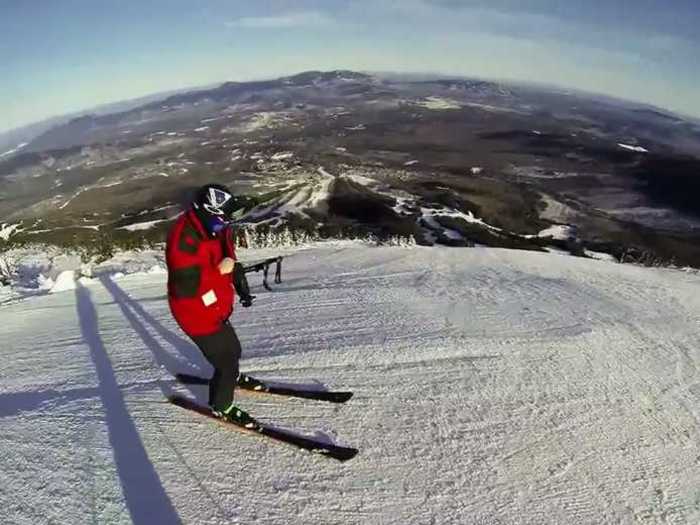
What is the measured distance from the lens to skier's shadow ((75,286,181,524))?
12.4 feet

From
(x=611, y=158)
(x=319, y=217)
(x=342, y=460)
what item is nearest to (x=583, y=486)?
(x=342, y=460)

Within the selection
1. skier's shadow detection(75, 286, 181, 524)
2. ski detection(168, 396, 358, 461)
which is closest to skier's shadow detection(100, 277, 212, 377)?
skier's shadow detection(75, 286, 181, 524)

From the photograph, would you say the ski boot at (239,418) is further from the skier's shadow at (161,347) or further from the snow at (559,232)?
the snow at (559,232)

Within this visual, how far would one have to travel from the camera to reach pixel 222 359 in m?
4.37

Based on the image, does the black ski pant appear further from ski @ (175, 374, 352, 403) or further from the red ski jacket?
ski @ (175, 374, 352, 403)

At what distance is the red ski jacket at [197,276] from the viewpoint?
387 centimetres

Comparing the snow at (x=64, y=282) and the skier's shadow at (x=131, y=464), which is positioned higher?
the skier's shadow at (x=131, y=464)

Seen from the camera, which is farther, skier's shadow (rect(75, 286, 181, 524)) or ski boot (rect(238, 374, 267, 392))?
ski boot (rect(238, 374, 267, 392))

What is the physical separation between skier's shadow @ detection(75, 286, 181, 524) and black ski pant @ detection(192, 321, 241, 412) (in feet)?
2.49

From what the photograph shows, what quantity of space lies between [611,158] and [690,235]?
73.2 meters

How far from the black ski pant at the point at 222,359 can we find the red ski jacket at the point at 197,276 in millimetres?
96


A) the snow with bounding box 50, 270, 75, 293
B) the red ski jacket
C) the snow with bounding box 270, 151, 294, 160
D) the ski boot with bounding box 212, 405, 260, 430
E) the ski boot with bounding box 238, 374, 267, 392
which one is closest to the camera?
the red ski jacket

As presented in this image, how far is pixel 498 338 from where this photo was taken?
22.8ft

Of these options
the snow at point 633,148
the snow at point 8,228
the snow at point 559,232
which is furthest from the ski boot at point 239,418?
the snow at point 633,148
